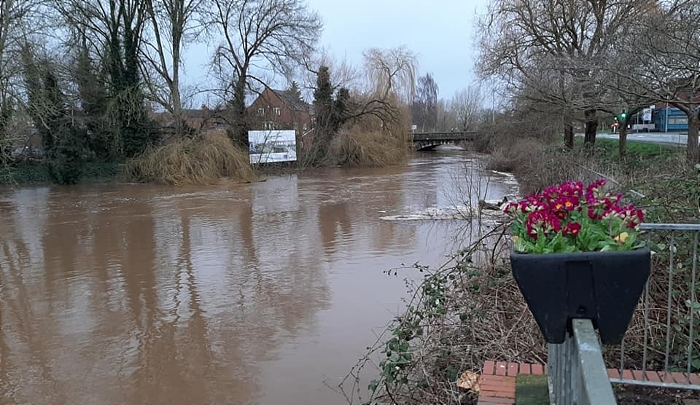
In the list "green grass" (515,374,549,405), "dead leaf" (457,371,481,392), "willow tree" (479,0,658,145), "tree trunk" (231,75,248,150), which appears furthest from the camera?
"tree trunk" (231,75,248,150)

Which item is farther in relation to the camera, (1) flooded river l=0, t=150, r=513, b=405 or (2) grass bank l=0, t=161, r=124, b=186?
(2) grass bank l=0, t=161, r=124, b=186

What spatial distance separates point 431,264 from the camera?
888 centimetres

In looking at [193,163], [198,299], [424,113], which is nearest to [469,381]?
[198,299]

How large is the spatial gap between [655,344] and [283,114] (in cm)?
2990

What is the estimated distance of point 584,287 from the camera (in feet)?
5.09

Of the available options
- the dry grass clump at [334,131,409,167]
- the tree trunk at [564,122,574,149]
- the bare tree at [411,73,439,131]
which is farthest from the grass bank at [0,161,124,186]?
the bare tree at [411,73,439,131]

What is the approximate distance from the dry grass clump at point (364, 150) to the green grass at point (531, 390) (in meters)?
30.0

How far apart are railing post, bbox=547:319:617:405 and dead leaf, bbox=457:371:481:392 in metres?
1.66

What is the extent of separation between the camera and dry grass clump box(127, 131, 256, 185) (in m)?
23.8

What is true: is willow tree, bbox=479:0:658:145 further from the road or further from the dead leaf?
the dead leaf

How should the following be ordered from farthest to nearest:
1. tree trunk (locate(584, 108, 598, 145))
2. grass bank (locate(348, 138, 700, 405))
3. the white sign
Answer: the white sign → tree trunk (locate(584, 108, 598, 145)) → grass bank (locate(348, 138, 700, 405))

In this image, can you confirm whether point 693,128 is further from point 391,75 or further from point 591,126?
point 391,75

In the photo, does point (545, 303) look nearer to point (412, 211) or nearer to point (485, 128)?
point (412, 211)

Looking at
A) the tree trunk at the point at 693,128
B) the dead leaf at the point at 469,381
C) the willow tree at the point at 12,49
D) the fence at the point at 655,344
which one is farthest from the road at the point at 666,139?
the willow tree at the point at 12,49
